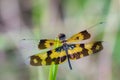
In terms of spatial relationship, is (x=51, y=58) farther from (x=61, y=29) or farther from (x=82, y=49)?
(x=61, y=29)

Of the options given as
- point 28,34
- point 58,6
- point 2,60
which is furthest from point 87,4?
point 2,60

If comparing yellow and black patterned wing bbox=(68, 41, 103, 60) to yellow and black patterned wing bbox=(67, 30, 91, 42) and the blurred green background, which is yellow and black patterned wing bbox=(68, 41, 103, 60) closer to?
yellow and black patterned wing bbox=(67, 30, 91, 42)

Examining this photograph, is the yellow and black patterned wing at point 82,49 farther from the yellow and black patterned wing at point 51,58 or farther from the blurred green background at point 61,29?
the blurred green background at point 61,29

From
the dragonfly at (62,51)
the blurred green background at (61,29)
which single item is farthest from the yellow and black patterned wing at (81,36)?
the blurred green background at (61,29)

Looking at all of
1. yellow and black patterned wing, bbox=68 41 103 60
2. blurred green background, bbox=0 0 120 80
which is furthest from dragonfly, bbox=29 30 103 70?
blurred green background, bbox=0 0 120 80

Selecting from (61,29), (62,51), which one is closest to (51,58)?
(62,51)
